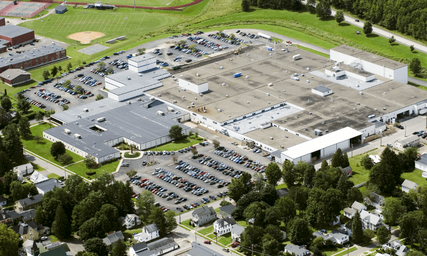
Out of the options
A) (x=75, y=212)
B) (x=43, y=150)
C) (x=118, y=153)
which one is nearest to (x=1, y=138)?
(x=43, y=150)

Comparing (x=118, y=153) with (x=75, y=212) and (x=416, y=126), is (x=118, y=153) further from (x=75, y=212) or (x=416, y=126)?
(x=416, y=126)

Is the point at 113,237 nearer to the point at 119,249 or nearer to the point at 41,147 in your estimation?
the point at 119,249

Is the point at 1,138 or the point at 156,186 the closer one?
the point at 156,186

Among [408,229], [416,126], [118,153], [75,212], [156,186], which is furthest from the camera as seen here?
[416,126]

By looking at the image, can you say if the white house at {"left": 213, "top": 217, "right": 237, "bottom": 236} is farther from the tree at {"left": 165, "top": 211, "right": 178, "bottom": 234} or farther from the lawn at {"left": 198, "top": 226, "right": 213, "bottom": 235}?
the tree at {"left": 165, "top": 211, "right": 178, "bottom": 234}

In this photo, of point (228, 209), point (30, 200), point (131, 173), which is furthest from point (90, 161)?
point (228, 209)

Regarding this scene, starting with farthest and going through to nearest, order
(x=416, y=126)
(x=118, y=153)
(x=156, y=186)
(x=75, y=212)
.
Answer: (x=416, y=126) < (x=118, y=153) < (x=156, y=186) < (x=75, y=212)
